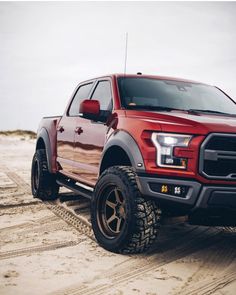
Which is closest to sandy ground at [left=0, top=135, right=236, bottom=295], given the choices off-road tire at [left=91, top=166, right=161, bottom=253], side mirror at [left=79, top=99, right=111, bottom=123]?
off-road tire at [left=91, top=166, right=161, bottom=253]

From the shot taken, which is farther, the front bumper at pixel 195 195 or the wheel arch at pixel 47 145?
the wheel arch at pixel 47 145

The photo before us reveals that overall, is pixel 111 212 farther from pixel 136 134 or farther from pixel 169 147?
pixel 169 147

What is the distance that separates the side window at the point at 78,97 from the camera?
5.32 meters

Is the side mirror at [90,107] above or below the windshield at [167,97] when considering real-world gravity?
below

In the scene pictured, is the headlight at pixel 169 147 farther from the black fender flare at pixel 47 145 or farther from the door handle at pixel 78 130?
the black fender flare at pixel 47 145

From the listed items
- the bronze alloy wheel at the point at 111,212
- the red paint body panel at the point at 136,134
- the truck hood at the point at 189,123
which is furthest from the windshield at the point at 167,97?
the bronze alloy wheel at the point at 111,212

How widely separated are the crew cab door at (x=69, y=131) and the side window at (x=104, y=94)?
10.6 inches

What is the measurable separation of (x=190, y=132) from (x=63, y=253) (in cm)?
157

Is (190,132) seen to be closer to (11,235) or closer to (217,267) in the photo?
(217,267)

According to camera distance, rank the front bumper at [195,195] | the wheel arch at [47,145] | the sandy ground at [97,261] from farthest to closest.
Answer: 1. the wheel arch at [47,145]
2. the front bumper at [195,195]
3. the sandy ground at [97,261]

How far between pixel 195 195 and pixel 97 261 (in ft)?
3.37

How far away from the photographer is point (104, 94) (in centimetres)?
469

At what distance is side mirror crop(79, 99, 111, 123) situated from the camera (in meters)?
4.12

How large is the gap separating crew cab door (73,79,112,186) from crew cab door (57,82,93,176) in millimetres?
177
